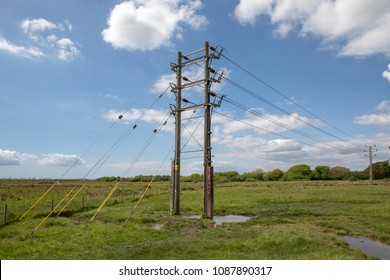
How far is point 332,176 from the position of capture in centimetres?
13500

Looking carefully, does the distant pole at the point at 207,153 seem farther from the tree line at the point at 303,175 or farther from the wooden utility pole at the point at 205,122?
the tree line at the point at 303,175

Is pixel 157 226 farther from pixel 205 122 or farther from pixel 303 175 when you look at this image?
pixel 303 175

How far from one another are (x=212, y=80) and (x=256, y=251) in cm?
1439

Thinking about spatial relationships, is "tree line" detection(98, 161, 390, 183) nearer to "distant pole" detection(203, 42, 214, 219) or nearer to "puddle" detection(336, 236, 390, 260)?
"distant pole" detection(203, 42, 214, 219)

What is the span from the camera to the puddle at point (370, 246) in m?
13.1

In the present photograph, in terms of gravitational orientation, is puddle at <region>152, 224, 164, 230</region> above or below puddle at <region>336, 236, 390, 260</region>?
above

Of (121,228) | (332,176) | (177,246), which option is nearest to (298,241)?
(177,246)

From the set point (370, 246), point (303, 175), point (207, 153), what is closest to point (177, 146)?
point (207, 153)

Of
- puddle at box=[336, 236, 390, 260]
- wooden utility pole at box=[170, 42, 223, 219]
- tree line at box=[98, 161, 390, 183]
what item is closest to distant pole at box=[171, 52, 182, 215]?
wooden utility pole at box=[170, 42, 223, 219]

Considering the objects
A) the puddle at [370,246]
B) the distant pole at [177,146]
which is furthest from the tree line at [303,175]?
the puddle at [370,246]

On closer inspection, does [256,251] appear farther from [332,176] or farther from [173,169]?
[332,176]

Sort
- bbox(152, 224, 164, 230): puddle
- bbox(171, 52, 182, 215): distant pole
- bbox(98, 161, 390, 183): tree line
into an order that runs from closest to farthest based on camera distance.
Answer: bbox(152, 224, 164, 230): puddle
bbox(171, 52, 182, 215): distant pole
bbox(98, 161, 390, 183): tree line

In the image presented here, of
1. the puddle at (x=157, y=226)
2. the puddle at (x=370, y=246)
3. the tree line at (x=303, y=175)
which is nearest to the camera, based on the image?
the puddle at (x=370, y=246)

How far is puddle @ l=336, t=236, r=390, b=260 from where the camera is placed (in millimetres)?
13078
